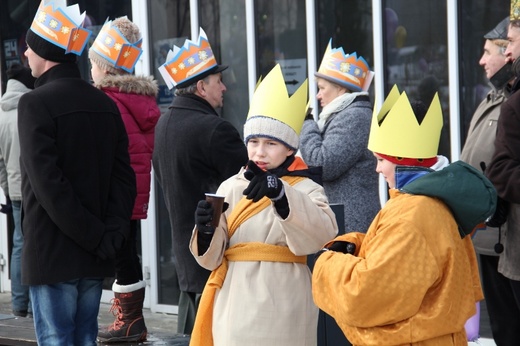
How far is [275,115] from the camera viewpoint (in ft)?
14.1

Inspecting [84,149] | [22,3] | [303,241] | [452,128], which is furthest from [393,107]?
[22,3]

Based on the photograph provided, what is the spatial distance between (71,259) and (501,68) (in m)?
2.43

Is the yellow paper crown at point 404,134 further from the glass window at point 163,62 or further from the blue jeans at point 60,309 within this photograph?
the glass window at point 163,62

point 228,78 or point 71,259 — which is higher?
point 228,78

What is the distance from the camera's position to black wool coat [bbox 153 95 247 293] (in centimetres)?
A: 540

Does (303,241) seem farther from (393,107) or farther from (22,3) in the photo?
(22,3)

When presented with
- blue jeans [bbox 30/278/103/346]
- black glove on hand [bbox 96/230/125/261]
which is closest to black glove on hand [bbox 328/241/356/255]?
black glove on hand [bbox 96/230/125/261]

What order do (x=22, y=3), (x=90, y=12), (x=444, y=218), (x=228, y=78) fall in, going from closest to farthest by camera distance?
(x=444, y=218) < (x=228, y=78) < (x=90, y=12) < (x=22, y=3)

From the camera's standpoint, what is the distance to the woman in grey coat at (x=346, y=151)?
5652 mm

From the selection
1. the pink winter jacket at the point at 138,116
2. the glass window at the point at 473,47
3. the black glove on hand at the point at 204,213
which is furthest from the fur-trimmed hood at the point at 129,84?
the black glove on hand at the point at 204,213

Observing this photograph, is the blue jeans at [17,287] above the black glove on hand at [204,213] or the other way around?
the other way around

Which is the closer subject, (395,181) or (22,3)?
(395,181)

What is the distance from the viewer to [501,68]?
539 centimetres

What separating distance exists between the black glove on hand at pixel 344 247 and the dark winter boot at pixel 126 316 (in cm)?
257
